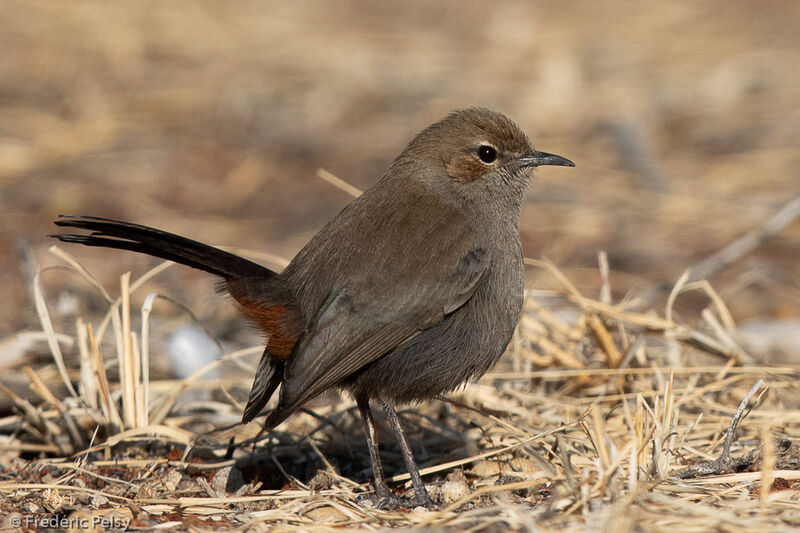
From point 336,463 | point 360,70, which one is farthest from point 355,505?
point 360,70

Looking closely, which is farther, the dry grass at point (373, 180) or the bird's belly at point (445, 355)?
the bird's belly at point (445, 355)

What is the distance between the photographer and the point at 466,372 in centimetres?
405

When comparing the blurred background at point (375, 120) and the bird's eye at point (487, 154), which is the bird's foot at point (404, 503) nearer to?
the bird's eye at point (487, 154)

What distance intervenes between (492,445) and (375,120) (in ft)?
20.3

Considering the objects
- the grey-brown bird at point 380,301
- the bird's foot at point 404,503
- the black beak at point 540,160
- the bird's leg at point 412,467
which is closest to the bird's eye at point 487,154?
the black beak at point 540,160

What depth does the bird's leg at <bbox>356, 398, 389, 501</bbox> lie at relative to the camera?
13.3 feet

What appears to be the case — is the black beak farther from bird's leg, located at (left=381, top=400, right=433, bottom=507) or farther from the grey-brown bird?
bird's leg, located at (left=381, top=400, right=433, bottom=507)

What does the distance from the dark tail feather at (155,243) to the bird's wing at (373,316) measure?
436mm

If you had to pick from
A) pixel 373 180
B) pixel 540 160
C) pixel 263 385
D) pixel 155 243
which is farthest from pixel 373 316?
pixel 373 180

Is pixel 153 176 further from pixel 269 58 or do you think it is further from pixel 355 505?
pixel 355 505

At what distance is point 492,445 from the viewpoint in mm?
4453

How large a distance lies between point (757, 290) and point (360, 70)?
5373 millimetres

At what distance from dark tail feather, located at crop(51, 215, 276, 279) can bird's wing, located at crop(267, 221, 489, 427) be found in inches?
17.1

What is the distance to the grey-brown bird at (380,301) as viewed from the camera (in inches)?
152
